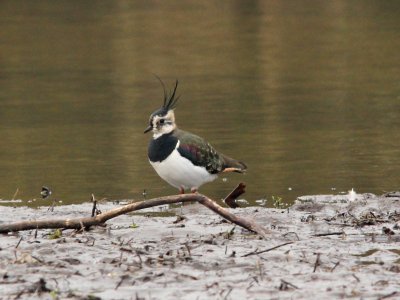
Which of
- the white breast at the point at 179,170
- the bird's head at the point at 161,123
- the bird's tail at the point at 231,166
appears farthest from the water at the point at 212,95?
the bird's head at the point at 161,123

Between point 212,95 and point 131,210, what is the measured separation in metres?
10.8

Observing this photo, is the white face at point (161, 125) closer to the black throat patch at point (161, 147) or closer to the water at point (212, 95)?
the black throat patch at point (161, 147)

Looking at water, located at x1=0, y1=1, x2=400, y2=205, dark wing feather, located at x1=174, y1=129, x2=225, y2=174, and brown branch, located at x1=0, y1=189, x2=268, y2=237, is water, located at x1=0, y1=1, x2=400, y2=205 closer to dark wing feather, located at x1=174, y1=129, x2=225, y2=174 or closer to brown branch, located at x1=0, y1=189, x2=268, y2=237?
dark wing feather, located at x1=174, y1=129, x2=225, y2=174

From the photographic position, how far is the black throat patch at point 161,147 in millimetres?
10141

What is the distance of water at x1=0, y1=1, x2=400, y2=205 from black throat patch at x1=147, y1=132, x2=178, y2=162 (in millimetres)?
971

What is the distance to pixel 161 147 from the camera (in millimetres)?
10195

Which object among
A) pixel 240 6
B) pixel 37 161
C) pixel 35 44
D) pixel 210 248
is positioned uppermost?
pixel 240 6

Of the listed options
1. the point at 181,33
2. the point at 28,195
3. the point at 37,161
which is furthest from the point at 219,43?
the point at 28,195

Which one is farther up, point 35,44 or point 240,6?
point 240,6

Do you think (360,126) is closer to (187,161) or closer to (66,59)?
(187,161)

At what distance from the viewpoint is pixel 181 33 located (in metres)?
28.5

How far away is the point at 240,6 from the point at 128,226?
86.8 feet

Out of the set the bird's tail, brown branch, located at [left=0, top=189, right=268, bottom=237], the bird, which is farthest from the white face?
brown branch, located at [left=0, top=189, right=268, bottom=237]

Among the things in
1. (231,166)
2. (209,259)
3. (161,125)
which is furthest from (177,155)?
(209,259)
